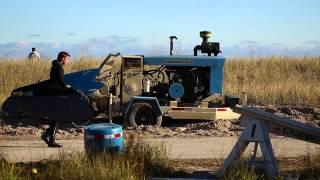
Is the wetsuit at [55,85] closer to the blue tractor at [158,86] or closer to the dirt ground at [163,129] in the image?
the dirt ground at [163,129]

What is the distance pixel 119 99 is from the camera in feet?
50.2

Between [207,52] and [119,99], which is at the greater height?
[207,52]

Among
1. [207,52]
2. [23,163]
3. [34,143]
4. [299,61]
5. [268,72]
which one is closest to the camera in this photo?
[23,163]

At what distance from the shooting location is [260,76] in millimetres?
29109

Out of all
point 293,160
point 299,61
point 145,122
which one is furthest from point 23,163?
point 299,61

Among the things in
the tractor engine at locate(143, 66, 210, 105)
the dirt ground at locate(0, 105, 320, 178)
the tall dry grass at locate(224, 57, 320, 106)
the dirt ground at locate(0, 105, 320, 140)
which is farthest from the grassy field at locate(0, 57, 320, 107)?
the tractor engine at locate(143, 66, 210, 105)

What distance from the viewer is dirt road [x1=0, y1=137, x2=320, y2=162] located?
36.0 feet

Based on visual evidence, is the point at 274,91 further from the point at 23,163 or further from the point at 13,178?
the point at 13,178

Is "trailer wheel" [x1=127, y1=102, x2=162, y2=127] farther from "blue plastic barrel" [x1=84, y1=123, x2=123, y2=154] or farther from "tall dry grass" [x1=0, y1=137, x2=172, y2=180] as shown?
"blue plastic barrel" [x1=84, y1=123, x2=123, y2=154]

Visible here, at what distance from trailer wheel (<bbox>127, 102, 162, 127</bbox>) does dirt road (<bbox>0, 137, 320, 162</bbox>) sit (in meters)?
1.71

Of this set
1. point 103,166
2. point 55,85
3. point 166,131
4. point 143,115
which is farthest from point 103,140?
point 143,115

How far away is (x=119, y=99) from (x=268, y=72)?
15832 mm

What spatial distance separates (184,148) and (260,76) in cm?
1768

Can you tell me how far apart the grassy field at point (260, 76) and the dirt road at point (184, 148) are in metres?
7.20
